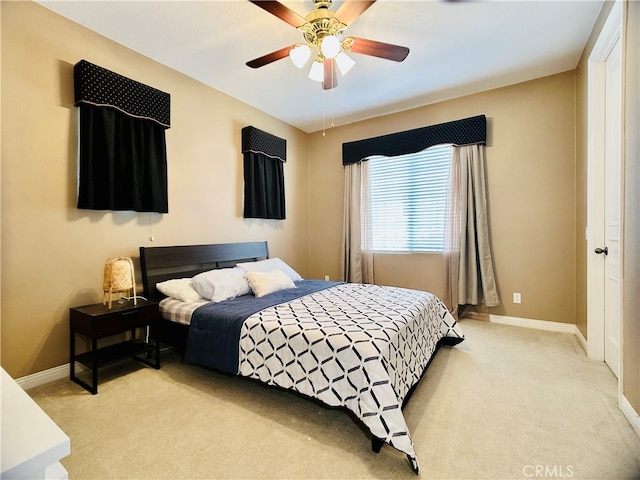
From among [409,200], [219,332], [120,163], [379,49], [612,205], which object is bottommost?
[219,332]

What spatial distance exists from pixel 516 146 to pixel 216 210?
3593 mm

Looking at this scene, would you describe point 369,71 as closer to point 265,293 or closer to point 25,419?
point 265,293

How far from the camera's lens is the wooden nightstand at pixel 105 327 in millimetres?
2143

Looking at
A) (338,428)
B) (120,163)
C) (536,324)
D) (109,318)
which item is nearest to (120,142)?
(120,163)

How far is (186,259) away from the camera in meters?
3.11

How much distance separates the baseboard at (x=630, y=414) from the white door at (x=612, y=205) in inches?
22.9

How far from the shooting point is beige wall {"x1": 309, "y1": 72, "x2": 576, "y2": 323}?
3270 mm

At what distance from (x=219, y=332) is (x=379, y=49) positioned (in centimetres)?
235

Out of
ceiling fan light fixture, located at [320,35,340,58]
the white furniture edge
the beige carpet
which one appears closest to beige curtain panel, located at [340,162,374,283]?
the beige carpet

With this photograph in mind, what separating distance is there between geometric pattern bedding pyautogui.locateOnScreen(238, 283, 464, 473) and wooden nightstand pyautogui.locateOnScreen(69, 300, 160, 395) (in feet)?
3.07

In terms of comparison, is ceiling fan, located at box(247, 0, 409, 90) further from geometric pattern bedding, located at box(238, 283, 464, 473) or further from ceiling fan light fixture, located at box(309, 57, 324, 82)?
geometric pattern bedding, located at box(238, 283, 464, 473)

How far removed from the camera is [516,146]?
3.50 m

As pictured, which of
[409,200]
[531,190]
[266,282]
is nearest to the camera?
[266,282]

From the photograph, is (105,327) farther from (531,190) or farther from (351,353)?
(531,190)
